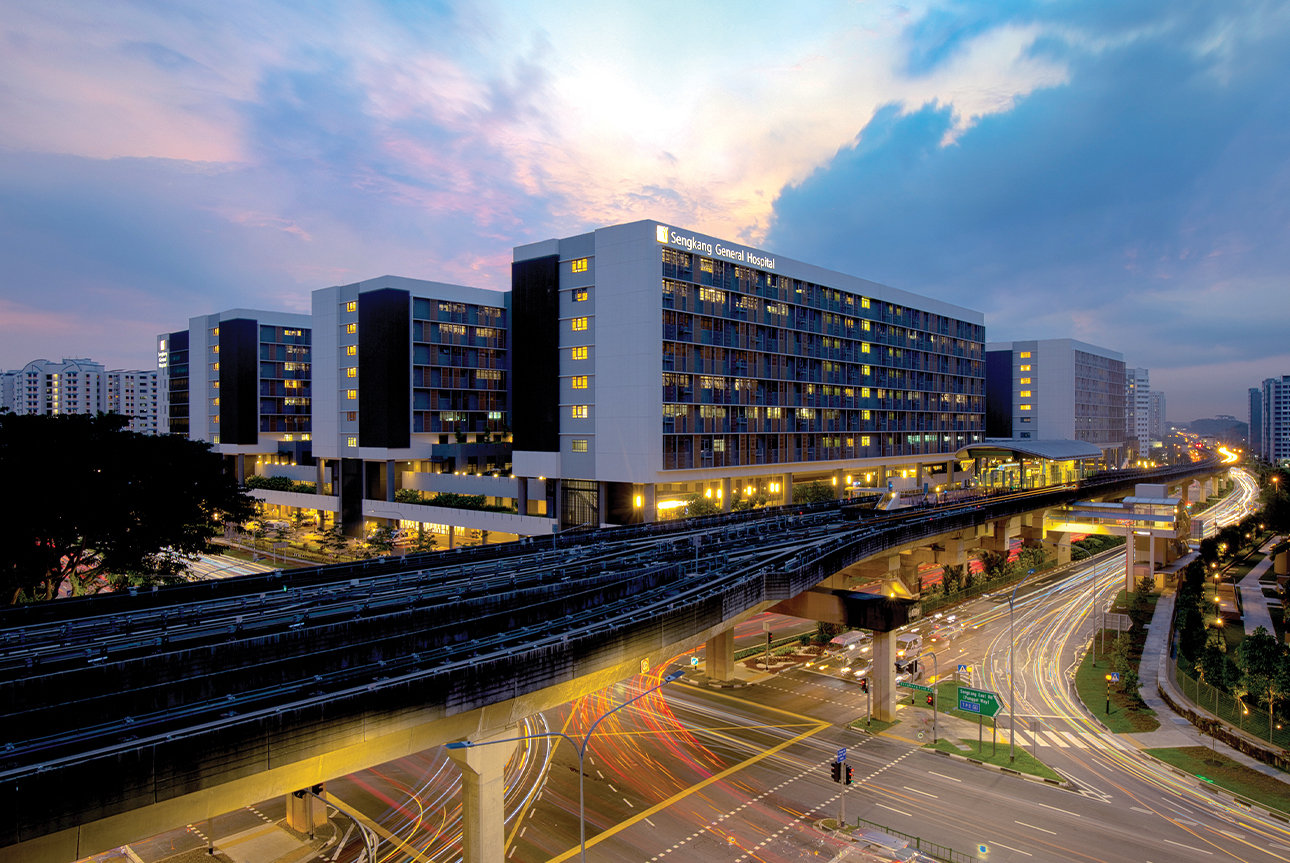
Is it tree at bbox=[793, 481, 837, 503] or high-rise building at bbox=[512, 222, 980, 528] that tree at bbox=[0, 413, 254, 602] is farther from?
tree at bbox=[793, 481, 837, 503]

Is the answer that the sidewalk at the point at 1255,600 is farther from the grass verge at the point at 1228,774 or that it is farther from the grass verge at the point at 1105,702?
the grass verge at the point at 1228,774

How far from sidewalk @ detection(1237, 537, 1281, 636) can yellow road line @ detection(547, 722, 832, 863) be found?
49.6 m

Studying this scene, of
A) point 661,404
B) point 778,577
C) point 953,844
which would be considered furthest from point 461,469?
point 953,844

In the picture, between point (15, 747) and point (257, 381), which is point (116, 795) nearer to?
point (15, 747)

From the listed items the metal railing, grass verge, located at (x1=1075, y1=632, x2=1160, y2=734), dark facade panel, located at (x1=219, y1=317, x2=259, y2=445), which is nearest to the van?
grass verge, located at (x1=1075, y1=632, x2=1160, y2=734)

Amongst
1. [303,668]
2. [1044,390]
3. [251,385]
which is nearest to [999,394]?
[1044,390]

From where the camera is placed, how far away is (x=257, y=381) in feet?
461

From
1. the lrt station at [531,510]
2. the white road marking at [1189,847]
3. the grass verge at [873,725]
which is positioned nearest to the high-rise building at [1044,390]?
the lrt station at [531,510]

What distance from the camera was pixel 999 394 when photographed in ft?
610

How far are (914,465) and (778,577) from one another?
339 feet

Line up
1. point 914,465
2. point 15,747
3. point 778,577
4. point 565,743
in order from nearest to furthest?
point 15,747 < point 778,577 < point 565,743 < point 914,465

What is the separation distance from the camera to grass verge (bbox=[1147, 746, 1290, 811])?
37.8 m

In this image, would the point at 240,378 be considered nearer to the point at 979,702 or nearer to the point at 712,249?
the point at 712,249

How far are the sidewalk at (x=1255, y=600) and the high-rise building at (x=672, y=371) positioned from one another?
50.7m
